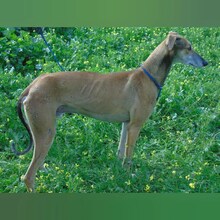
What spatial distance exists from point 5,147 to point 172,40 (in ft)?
7.96

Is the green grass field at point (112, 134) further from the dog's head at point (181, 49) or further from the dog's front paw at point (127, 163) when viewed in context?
the dog's head at point (181, 49)

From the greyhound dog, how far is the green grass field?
316mm

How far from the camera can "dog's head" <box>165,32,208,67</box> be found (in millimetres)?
6102

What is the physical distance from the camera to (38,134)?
5391 millimetres

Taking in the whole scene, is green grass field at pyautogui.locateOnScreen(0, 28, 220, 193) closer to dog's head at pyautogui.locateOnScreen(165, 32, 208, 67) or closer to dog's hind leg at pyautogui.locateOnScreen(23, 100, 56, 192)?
dog's hind leg at pyautogui.locateOnScreen(23, 100, 56, 192)

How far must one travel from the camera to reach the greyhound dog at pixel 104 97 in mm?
5410

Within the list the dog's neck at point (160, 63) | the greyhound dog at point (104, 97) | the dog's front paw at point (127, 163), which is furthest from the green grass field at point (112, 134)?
the dog's neck at point (160, 63)

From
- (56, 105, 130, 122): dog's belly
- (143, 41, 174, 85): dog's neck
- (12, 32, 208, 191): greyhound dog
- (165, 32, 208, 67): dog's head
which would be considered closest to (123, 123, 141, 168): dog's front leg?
(12, 32, 208, 191): greyhound dog

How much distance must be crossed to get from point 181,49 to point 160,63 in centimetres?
32

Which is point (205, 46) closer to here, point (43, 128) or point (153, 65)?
point (153, 65)

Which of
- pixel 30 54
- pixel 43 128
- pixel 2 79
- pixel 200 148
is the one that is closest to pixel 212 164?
pixel 200 148

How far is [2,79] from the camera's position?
7801 millimetres

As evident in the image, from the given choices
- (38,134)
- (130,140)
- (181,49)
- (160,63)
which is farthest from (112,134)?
(38,134)

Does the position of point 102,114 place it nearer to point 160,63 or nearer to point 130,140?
point 130,140
